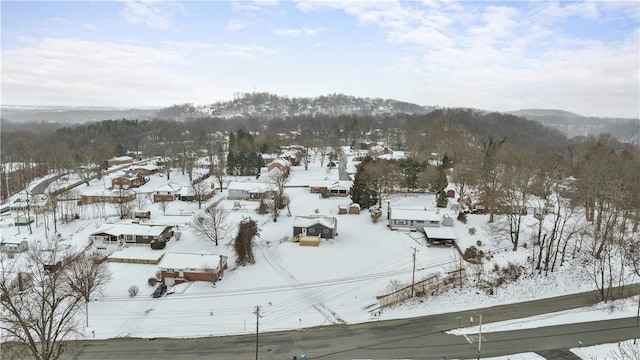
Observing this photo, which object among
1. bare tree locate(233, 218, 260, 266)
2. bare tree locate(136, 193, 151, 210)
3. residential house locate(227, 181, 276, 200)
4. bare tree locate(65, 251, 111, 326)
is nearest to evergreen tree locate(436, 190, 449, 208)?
residential house locate(227, 181, 276, 200)

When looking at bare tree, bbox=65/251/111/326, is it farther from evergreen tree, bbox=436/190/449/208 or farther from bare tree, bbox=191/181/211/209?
evergreen tree, bbox=436/190/449/208

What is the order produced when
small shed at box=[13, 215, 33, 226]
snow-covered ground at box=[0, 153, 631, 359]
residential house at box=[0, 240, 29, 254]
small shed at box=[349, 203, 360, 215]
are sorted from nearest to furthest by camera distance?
snow-covered ground at box=[0, 153, 631, 359] < residential house at box=[0, 240, 29, 254] < small shed at box=[349, 203, 360, 215] < small shed at box=[13, 215, 33, 226]

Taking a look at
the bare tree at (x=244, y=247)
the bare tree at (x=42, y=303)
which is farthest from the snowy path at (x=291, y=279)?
the bare tree at (x=42, y=303)

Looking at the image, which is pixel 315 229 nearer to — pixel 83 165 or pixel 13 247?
pixel 13 247

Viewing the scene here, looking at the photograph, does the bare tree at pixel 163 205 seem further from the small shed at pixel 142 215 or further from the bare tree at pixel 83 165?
the bare tree at pixel 83 165

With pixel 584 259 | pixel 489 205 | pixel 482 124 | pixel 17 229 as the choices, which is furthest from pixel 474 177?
pixel 482 124
